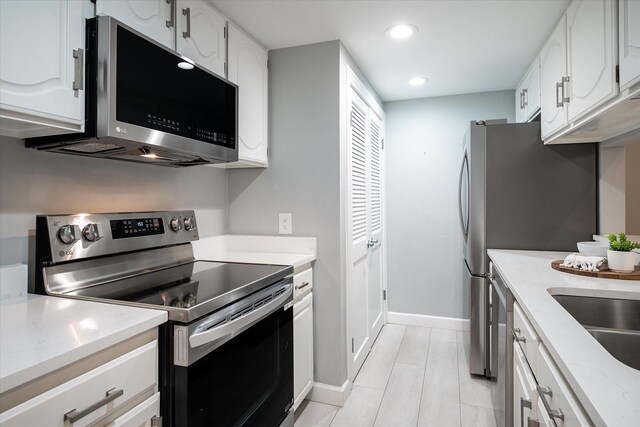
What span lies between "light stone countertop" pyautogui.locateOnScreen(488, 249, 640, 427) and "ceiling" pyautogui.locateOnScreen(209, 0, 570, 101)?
1308 millimetres

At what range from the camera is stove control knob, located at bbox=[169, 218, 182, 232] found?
1.80m

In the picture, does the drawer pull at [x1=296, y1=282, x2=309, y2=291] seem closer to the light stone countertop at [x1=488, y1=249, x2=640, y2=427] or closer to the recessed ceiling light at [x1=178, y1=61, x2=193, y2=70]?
the light stone countertop at [x1=488, y1=249, x2=640, y2=427]

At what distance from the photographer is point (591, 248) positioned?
1.72 meters

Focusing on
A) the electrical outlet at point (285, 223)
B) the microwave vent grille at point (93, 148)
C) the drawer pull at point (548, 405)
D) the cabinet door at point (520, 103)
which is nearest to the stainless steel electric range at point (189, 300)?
the microwave vent grille at point (93, 148)

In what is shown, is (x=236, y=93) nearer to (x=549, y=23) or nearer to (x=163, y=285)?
(x=163, y=285)

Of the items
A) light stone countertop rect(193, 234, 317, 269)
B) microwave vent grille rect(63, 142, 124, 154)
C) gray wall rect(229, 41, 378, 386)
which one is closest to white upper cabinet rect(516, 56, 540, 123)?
gray wall rect(229, 41, 378, 386)

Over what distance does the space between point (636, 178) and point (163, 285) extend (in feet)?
8.31

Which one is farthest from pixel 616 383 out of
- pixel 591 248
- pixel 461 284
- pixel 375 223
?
pixel 461 284

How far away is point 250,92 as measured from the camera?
2098 millimetres

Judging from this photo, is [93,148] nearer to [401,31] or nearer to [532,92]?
[401,31]

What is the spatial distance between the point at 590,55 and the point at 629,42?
→ 0.34 meters

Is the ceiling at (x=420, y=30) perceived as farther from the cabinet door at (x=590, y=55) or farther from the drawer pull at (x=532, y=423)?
the drawer pull at (x=532, y=423)

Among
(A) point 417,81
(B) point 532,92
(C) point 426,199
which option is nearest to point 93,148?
(A) point 417,81

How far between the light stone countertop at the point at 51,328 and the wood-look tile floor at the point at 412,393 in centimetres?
135
